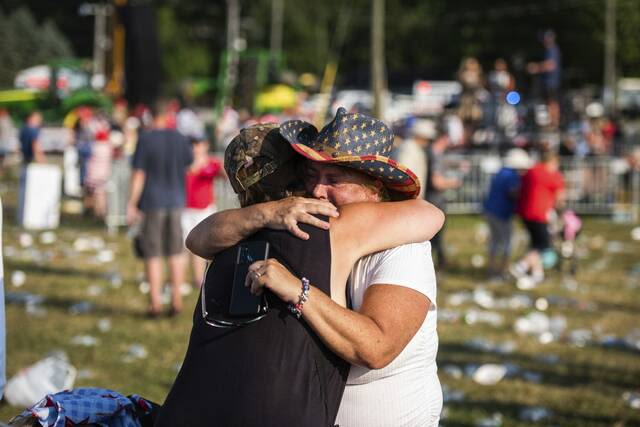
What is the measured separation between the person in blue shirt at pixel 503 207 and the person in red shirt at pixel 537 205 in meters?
0.22

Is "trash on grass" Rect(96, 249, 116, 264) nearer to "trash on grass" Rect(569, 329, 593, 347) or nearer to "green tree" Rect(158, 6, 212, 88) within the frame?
"trash on grass" Rect(569, 329, 593, 347)

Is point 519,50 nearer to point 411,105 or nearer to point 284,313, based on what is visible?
point 411,105

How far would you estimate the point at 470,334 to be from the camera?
8844 mm

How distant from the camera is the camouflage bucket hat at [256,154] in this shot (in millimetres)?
3082

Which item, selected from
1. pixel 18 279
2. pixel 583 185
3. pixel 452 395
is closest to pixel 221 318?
pixel 452 395

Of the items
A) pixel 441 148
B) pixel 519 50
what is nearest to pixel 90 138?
pixel 441 148

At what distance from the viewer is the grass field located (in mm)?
6691

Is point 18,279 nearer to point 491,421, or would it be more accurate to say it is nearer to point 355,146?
point 491,421

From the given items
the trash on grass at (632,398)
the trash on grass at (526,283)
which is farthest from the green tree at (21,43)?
the trash on grass at (632,398)

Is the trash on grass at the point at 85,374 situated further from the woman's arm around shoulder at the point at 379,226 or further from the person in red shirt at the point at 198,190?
the woman's arm around shoulder at the point at 379,226

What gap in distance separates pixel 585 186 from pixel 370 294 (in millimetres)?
16520

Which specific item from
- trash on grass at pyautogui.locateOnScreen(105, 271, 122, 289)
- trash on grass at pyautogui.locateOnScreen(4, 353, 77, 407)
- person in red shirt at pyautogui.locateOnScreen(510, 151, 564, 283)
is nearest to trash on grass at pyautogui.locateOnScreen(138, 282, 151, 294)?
trash on grass at pyautogui.locateOnScreen(105, 271, 122, 289)

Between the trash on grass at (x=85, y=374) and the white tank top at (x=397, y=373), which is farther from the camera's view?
the trash on grass at (x=85, y=374)

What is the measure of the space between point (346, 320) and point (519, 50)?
2273 inches
